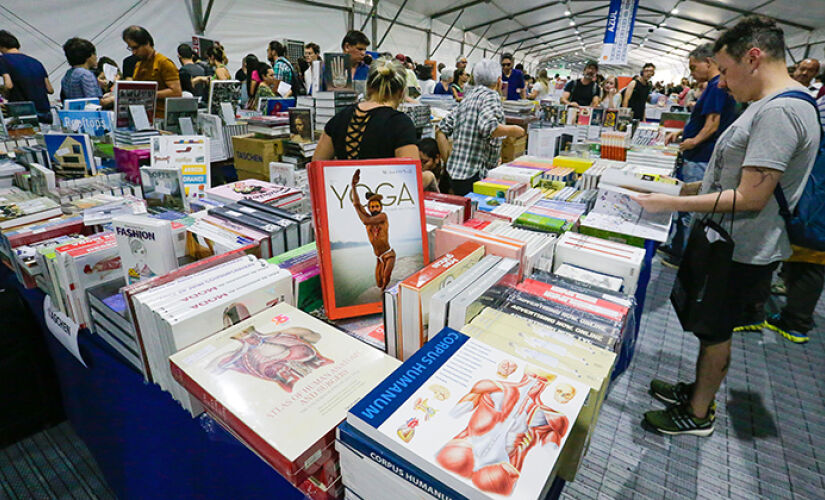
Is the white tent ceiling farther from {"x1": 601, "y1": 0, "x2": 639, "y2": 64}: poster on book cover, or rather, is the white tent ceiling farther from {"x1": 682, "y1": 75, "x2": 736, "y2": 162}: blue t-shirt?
{"x1": 682, "y1": 75, "x2": 736, "y2": 162}: blue t-shirt

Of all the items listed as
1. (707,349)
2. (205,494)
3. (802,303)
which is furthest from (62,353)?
(802,303)

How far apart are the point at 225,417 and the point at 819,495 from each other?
8.01ft

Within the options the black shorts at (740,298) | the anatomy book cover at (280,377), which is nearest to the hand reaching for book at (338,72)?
the anatomy book cover at (280,377)

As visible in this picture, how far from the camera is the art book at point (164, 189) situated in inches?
73.3

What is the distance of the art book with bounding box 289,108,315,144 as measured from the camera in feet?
11.4

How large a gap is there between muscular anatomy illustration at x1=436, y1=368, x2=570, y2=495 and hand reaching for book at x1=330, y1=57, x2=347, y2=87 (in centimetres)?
346

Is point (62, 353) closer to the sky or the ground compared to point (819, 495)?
closer to the sky

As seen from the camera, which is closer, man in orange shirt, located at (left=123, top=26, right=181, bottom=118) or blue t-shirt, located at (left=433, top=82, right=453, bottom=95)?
man in orange shirt, located at (left=123, top=26, right=181, bottom=118)

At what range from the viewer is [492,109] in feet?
9.96

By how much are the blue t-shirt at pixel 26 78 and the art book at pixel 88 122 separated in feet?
6.01

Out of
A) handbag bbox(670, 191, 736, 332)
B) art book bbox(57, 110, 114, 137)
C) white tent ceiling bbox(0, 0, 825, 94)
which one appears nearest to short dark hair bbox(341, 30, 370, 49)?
art book bbox(57, 110, 114, 137)

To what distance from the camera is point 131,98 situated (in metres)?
2.97

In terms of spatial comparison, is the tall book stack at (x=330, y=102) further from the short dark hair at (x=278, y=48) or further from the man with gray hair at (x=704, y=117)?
the man with gray hair at (x=704, y=117)

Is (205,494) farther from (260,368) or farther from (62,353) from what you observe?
(62,353)
